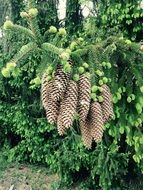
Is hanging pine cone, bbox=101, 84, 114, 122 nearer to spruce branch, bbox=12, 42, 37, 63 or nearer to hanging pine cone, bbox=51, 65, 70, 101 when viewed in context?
hanging pine cone, bbox=51, 65, 70, 101

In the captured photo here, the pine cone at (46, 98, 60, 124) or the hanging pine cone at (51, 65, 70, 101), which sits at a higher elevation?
the hanging pine cone at (51, 65, 70, 101)

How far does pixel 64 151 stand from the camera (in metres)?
7.30

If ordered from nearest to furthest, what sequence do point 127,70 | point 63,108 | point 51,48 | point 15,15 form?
point 63,108 → point 51,48 → point 127,70 → point 15,15

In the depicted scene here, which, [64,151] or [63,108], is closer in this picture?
[63,108]

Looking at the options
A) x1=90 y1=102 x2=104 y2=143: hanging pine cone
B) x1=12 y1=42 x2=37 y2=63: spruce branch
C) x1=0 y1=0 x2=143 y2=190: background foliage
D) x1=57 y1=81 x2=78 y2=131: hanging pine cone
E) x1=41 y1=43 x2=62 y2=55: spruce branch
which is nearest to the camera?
x1=57 y1=81 x2=78 y2=131: hanging pine cone

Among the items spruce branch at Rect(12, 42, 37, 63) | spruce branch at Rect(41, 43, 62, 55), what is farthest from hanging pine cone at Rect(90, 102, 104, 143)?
spruce branch at Rect(12, 42, 37, 63)

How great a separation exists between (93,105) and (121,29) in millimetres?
4478

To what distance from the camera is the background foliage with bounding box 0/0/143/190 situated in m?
5.06

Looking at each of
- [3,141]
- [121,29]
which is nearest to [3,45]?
[3,141]

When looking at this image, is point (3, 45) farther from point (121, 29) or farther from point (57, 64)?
point (57, 64)

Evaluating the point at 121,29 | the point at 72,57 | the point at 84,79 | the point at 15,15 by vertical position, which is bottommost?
the point at 84,79

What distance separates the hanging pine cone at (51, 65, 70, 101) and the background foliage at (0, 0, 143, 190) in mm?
1806

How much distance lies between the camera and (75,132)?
22.9 ft

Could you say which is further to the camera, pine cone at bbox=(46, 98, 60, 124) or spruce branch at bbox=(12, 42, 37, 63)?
spruce branch at bbox=(12, 42, 37, 63)
